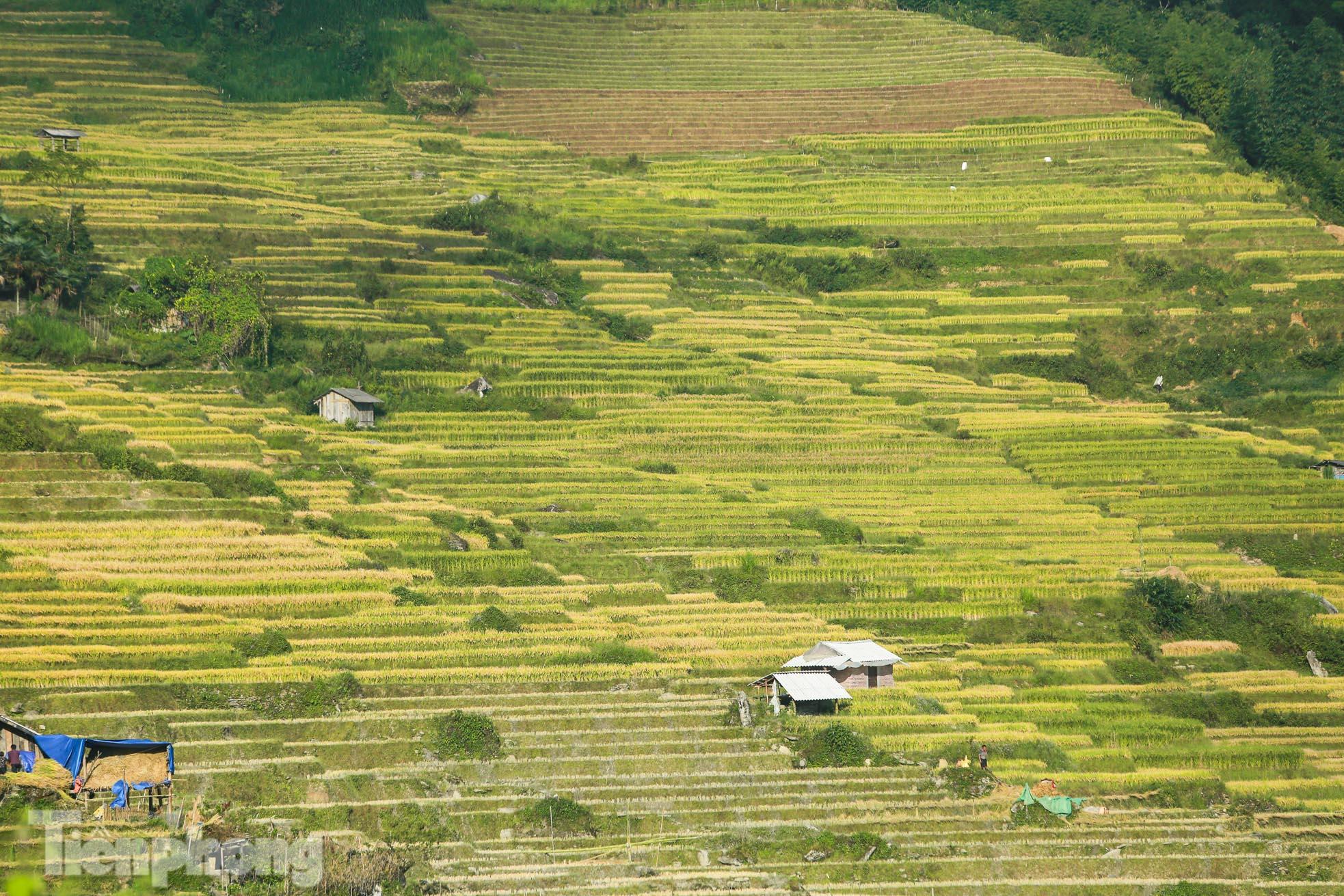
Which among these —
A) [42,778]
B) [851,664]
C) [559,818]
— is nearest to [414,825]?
[559,818]

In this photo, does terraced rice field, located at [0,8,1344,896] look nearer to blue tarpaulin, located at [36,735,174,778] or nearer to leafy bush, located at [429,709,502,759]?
leafy bush, located at [429,709,502,759]

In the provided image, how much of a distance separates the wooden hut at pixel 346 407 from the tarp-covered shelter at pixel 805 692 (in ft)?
55.3

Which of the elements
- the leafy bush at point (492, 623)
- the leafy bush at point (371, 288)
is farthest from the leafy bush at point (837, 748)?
the leafy bush at point (371, 288)

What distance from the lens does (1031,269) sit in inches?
2356

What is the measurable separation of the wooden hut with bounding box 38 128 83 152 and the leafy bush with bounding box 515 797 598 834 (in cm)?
3823

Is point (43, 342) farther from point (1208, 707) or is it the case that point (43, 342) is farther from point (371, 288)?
point (1208, 707)

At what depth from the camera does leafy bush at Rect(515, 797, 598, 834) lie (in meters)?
29.4

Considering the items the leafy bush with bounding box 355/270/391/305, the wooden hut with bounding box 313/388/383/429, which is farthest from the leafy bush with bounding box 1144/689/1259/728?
the leafy bush with bounding box 355/270/391/305

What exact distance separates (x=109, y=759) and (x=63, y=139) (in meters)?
36.3

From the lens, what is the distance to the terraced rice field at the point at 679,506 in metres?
30.6

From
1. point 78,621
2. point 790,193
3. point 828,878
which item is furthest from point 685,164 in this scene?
point 828,878

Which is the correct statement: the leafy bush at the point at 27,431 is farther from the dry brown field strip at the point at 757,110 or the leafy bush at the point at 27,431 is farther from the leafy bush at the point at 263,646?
the dry brown field strip at the point at 757,110

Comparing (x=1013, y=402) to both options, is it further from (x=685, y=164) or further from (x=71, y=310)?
(x=71, y=310)

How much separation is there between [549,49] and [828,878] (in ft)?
180
